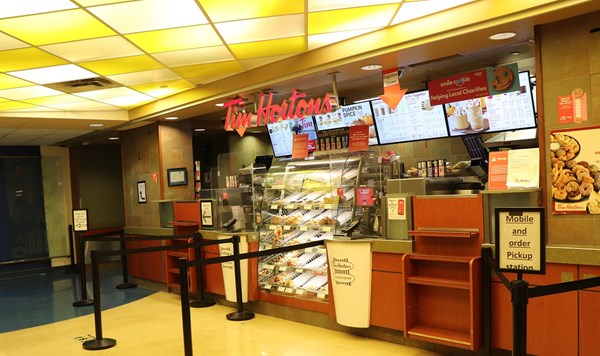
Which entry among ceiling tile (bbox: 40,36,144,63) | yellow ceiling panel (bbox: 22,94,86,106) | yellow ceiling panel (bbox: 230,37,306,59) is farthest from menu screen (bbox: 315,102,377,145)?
yellow ceiling panel (bbox: 22,94,86,106)

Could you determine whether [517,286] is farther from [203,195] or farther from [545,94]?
[203,195]

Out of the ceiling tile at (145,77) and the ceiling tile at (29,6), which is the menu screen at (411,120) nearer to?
the ceiling tile at (145,77)

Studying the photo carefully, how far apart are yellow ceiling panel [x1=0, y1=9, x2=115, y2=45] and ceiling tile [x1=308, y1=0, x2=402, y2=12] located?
1.86 meters

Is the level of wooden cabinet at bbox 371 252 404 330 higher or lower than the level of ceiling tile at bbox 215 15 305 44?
lower

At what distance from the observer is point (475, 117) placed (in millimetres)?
6855

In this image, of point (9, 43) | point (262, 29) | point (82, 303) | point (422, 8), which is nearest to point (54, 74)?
point (9, 43)

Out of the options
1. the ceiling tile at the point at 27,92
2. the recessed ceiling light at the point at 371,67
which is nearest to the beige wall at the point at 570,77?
the recessed ceiling light at the point at 371,67

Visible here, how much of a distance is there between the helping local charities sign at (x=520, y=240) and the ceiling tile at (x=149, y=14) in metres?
2.95

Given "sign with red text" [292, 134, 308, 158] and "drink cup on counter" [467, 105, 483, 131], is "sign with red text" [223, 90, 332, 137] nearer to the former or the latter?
"sign with red text" [292, 134, 308, 158]

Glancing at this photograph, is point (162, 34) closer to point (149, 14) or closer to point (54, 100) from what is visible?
point (149, 14)

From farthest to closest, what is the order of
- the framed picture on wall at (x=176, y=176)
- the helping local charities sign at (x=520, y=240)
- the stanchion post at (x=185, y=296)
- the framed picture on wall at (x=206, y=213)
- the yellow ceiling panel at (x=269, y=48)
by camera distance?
the framed picture on wall at (x=176, y=176) → the framed picture on wall at (x=206, y=213) → the yellow ceiling panel at (x=269, y=48) → the stanchion post at (x=185, y=296) → the helping local charities sign at (x=520, y=240)

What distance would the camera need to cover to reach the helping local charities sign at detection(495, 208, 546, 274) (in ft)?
11.1

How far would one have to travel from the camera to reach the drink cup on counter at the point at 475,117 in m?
6.82

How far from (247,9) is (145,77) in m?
2.84
